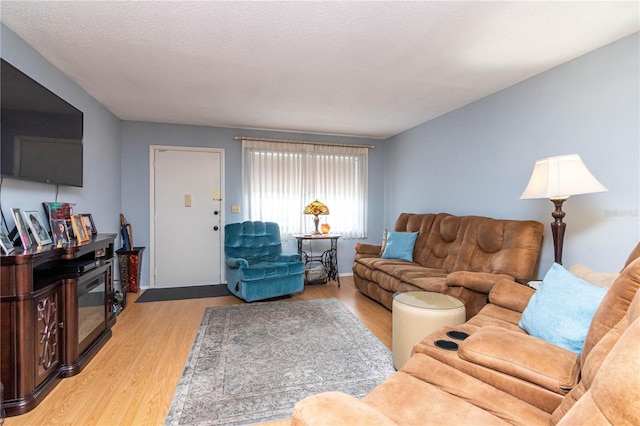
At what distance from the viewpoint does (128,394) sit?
1.93m

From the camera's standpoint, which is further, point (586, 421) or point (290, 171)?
point (290, 171)

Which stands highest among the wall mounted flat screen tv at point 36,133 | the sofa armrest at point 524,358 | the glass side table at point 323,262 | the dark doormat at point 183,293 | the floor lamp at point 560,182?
the wall mounted flat screen tv at point 36,133

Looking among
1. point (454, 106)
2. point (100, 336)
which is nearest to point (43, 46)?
point (100, 336)

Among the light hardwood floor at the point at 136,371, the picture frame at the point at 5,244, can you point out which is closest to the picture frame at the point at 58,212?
the picture frame at the point at 5,244

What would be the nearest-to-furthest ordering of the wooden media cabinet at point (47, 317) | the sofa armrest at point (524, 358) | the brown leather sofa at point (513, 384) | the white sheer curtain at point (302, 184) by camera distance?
the brown leather sofa at point (513, 384)
the sofa armrest at point (524, 358)
the wooden media cabinet at point (47, 317)
the white sheer curtain at point (302, 184)

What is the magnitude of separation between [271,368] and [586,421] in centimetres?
197

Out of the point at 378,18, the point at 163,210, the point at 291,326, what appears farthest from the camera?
the point at 163,210

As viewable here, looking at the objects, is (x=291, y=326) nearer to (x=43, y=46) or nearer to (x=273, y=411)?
(x=273, y=411)

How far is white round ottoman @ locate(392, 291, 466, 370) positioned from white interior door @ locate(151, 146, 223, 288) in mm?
3244

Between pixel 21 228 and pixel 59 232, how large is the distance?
1.06ft

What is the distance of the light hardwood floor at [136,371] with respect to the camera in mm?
1735

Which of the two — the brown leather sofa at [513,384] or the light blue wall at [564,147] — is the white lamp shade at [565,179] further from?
the brown leather sofa at [513,384]

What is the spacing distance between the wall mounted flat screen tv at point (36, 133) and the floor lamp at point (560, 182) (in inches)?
138

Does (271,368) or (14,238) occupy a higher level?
(14,238)
